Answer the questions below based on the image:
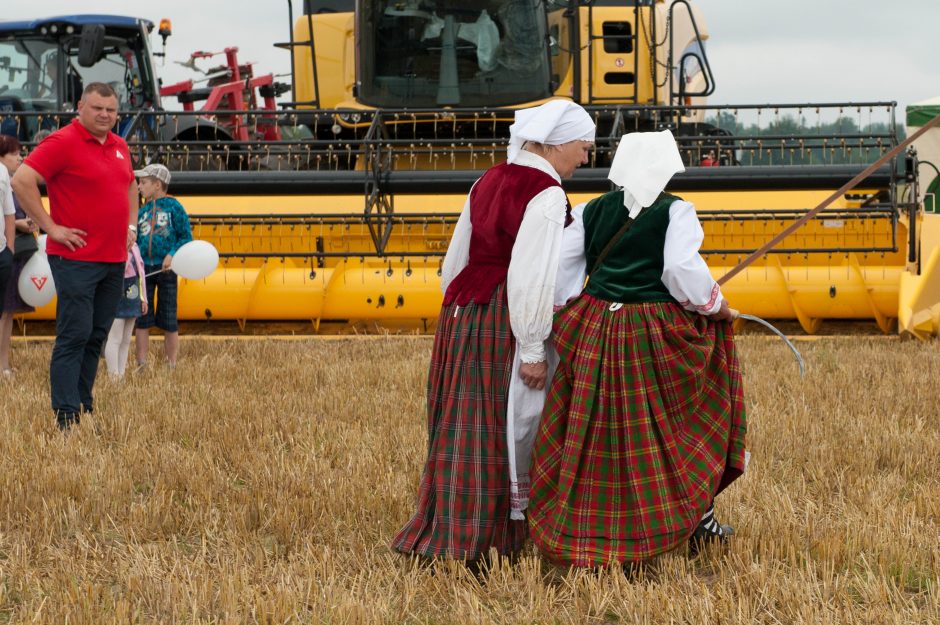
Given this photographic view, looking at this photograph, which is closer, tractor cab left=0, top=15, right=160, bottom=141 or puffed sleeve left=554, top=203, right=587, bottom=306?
puffed sleeve left=554, top=203, right=587, bottom=306

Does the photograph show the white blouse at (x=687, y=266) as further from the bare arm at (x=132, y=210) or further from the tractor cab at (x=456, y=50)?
the tractor cab at (x=456, y=50)

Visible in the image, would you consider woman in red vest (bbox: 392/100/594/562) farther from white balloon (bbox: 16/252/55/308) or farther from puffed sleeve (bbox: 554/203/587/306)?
white balloon (bbox: 16/252/55/308)

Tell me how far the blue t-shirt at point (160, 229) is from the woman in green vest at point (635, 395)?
4491 millimetres

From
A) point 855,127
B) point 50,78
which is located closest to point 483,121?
point 855,127

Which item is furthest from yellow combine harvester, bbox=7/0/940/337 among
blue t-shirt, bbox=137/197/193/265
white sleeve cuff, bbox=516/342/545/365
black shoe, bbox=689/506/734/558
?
white sleeve cuff, bbox=516/342/545/365

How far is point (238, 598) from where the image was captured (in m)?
3.41

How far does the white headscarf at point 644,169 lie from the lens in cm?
352

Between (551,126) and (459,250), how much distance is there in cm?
48

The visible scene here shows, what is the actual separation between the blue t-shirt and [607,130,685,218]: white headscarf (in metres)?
4.57

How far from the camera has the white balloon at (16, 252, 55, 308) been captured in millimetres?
7426

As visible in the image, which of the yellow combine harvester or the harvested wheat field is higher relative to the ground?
the yellow combine harvester

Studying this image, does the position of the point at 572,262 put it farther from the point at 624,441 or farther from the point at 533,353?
the point at 624,441

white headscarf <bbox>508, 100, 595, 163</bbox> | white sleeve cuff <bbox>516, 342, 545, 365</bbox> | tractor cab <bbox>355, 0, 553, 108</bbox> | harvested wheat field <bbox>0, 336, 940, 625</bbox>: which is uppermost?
tractor cab <bbox>355, 0, 553, 108</bbox>

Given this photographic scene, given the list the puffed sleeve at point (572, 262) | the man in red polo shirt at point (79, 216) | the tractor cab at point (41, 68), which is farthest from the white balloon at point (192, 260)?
the tractor cab at point (41, 68)
